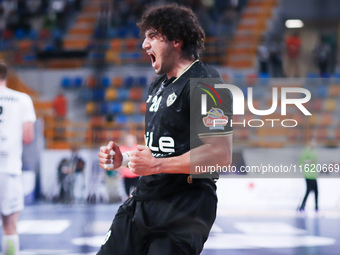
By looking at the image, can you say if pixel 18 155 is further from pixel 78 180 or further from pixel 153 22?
pixel 78 180

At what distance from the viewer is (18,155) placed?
11.5ft

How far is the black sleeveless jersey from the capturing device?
1762 millimetres

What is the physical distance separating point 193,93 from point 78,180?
715 centimetres

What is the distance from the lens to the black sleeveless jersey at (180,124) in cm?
176

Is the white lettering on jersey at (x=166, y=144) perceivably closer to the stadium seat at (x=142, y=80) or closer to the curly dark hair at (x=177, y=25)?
the curly dark hair at (x=177, y=25)

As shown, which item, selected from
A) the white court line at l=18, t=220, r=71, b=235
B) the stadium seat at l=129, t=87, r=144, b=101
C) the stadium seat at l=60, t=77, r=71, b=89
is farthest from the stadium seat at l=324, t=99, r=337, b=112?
the stadium seat at l=60, t=77, r=71, b=89

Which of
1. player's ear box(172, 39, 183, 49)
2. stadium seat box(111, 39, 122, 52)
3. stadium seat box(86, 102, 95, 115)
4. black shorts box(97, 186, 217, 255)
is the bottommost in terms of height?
black shorts box(97, 186, 217, 255)

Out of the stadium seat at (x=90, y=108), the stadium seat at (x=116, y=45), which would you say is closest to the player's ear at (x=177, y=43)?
the stadium seat at (x=90, y=108)

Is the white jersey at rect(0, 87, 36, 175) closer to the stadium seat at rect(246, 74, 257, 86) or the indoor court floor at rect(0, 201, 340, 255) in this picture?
the indoor court floor at rect(0, 201, 340, 255)

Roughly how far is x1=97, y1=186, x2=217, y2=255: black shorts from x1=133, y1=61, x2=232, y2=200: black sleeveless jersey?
1.7 inches

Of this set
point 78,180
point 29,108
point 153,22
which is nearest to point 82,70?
point 78,180

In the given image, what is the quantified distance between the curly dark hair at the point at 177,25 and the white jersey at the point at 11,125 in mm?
1892

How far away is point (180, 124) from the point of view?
1.82 meters

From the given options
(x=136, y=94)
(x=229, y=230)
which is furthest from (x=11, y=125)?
(x=136, y=94)
